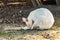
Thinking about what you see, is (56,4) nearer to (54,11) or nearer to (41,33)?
(54,11)

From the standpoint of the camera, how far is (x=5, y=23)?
5.39 metres

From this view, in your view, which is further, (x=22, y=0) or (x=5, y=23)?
(x=22, y=0)

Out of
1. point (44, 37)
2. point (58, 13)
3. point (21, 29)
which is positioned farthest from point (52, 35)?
point (58, 13)

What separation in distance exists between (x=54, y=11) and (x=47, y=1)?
3.86 feet

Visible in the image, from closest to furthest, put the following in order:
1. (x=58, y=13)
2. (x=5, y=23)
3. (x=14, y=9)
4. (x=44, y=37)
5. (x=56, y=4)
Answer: (x=44, y=37), (x=5, y=23), (x=58, y=13), (x=14, y=9), (x=56, y=4)

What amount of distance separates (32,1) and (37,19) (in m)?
2.65

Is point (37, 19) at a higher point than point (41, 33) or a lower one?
higher

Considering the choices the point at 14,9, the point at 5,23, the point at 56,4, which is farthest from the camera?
the point at 56,4

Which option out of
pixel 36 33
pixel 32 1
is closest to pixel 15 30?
pixel 36 33

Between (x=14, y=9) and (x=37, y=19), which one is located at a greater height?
(x=37, y=19)

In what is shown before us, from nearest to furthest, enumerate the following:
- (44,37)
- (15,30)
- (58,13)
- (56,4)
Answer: (44,37) < (15,30) < (58,13) < (56,4)

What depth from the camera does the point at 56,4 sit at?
7.33 metres

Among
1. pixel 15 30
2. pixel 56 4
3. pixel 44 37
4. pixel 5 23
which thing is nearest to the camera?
pixel 44 37

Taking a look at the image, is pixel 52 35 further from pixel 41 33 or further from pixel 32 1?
pixel 32 1
